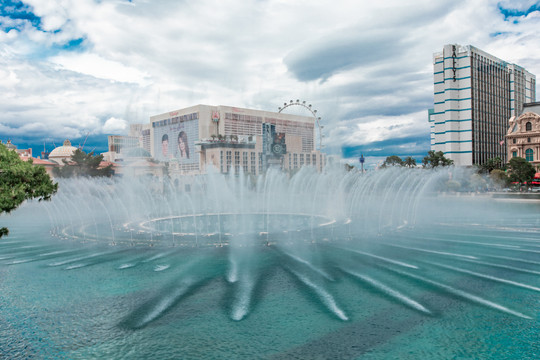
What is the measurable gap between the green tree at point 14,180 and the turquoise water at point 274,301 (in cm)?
434

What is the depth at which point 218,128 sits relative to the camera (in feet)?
577

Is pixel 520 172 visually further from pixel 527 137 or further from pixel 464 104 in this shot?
pixel 464 104

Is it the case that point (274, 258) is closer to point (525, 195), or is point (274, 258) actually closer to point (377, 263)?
point (377, 263)

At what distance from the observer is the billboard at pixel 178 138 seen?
177 meters

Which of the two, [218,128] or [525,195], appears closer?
[525,195]

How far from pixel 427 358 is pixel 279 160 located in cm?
14995

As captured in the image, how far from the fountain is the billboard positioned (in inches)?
5849

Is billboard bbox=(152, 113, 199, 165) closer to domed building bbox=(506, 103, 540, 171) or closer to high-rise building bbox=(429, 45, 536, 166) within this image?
high-rise building bbox=(429, 45, 536, 166)

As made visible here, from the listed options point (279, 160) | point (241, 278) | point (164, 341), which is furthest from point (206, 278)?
point (279, 160)

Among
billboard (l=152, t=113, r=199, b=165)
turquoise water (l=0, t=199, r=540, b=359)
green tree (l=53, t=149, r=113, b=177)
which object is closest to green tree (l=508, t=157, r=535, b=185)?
turquoise water (l=0, t=199, r=540, b=359)

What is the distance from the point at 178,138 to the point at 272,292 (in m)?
176

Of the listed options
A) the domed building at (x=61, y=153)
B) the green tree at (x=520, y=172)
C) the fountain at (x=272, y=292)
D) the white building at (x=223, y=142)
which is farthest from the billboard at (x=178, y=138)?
the fountain at (x=272, y=292)

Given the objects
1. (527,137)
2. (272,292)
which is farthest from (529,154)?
(272,292)

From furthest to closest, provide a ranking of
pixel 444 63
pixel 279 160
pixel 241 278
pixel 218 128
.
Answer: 1. pixel 218 128
2. pixel 279 160
3. pixel 444 63
4. pixel 241 278
